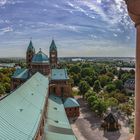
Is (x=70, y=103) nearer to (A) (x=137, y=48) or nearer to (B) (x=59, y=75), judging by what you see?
(B) (x=59, y=75)

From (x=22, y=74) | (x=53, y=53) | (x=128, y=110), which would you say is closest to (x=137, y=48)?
(x=128, y=110)

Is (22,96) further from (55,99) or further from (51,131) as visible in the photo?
(55,99)

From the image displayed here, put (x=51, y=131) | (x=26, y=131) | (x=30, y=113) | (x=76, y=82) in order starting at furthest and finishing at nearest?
(x=76, y=82) → (x=51, y=131) → (x=30, y=113) → (x=26, y=131)

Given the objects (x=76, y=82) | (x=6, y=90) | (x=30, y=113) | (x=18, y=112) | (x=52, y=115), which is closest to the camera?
(x=18, y=112)

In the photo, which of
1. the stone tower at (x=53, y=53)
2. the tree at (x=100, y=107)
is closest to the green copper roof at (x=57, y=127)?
the tree at (x=100, y=107)

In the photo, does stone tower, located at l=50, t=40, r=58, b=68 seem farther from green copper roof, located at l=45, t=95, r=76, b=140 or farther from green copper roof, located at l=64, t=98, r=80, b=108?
green copper roof, located at l=45, t=95, r=76, b=140

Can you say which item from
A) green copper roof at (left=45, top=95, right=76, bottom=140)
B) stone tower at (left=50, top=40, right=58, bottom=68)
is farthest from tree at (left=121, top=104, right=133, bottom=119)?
stone tower at (left=50, top=40, right=58, bottom=68)

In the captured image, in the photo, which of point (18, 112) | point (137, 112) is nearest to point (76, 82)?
point (18, 112)

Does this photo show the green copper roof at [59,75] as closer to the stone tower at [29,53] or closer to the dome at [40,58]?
the dome at [40,58]
